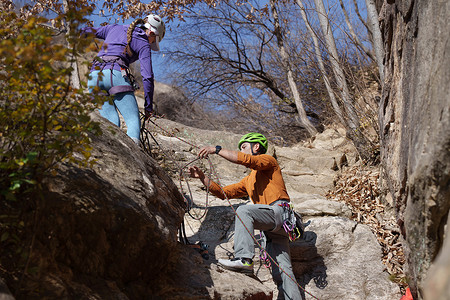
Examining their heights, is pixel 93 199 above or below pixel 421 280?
above

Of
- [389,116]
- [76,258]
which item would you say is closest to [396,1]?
[389,116]

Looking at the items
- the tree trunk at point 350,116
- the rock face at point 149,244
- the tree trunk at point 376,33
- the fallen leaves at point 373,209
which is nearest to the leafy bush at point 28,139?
the rock face at point 149,244

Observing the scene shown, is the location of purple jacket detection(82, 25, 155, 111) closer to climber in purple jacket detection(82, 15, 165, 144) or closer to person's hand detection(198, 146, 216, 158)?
climber in purple jacket detection(82, 15, 165, 144)

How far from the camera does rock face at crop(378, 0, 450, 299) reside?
8.36ft

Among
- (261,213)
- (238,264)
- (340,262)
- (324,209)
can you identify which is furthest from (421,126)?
(324,209)

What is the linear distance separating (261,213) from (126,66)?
217cm

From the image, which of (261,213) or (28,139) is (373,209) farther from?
(28,139)

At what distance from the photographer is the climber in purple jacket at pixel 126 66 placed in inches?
188

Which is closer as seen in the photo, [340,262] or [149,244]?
[149,244]

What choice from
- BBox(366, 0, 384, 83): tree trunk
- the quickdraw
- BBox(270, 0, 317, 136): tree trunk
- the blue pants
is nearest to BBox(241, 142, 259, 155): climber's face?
the quickdraw

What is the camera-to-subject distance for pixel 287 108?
13.5m

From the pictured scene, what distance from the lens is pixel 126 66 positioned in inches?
193

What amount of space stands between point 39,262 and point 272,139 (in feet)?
35.8

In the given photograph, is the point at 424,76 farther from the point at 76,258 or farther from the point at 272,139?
the point at 272,139
